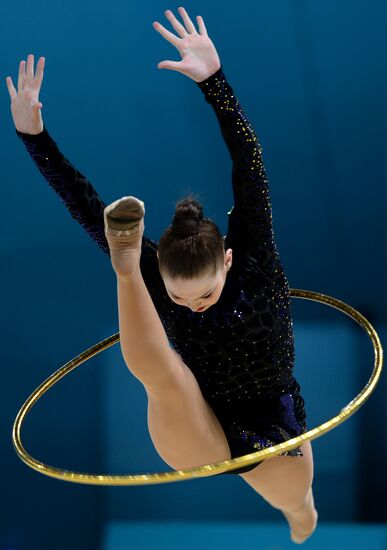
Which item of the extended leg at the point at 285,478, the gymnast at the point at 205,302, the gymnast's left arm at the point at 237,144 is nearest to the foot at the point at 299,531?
the extended leg at the point at 285,478

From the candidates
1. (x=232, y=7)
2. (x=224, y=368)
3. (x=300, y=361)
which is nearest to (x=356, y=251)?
(x=300, y=361)

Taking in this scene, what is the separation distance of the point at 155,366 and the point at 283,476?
0.55 metres

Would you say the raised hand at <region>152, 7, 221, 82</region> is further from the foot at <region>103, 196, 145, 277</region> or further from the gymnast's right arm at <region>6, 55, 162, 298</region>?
the foot at <region>103, 196, 145, 277</region>

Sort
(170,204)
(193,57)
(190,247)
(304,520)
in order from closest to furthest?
(190,247)
(193,57)
(304,520)
(170,204)

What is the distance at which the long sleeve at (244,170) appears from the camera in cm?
164

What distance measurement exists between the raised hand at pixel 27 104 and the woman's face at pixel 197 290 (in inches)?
16.2

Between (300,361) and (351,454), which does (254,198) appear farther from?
(351,454)

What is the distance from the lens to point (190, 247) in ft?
5.15

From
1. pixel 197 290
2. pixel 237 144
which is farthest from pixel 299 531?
pixel 237 144

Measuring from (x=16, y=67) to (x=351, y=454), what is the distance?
194 cm

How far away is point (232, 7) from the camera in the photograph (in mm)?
3123

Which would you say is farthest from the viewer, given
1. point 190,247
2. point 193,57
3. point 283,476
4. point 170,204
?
point 170,204

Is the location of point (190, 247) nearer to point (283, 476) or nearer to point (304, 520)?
point (283, 476)

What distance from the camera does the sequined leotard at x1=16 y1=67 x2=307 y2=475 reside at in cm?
166
